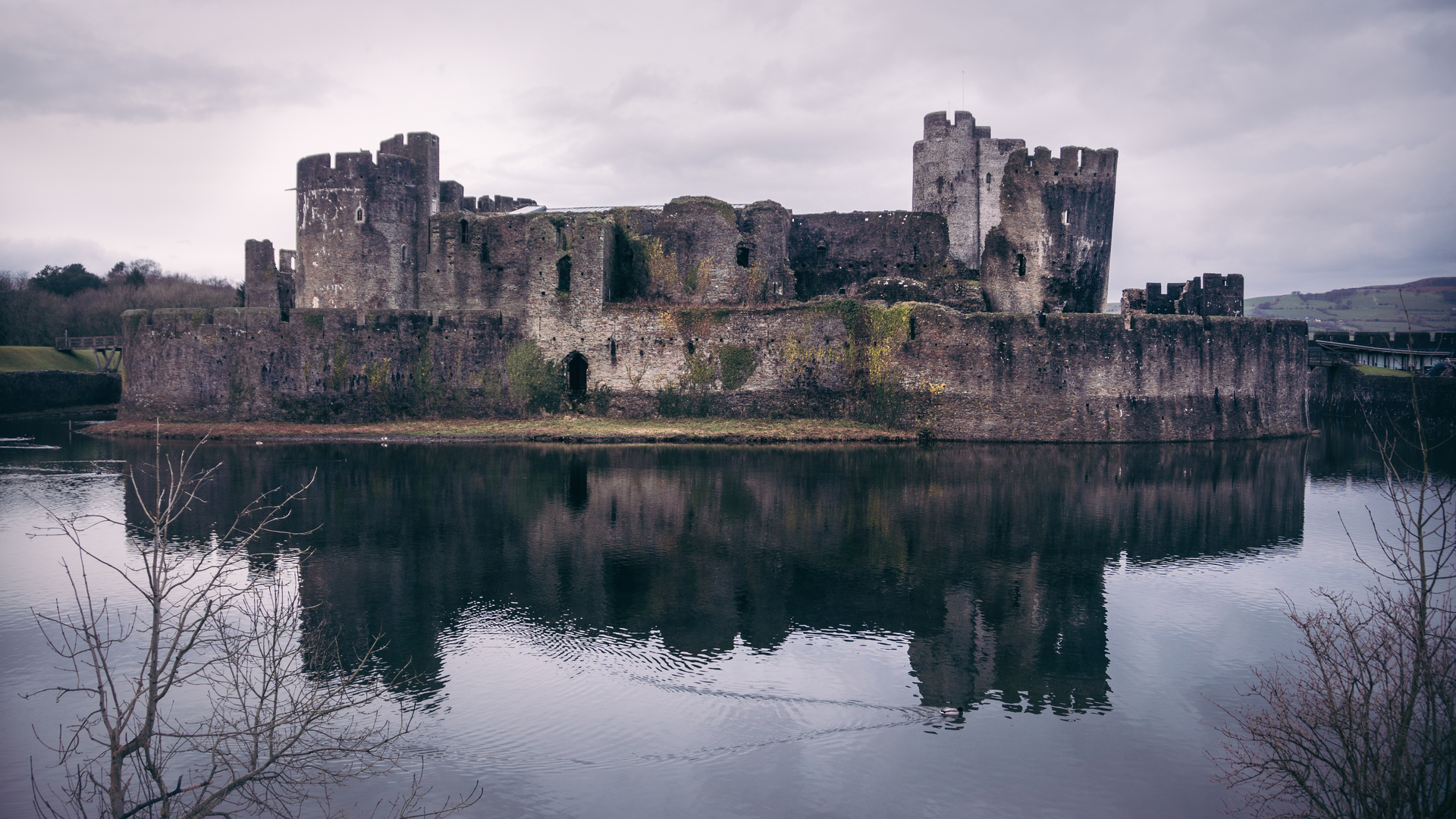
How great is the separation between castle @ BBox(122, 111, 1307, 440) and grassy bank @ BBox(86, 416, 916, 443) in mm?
Answer: 793

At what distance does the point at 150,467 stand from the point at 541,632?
51.7ft

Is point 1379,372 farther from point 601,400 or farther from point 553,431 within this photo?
point 553,431

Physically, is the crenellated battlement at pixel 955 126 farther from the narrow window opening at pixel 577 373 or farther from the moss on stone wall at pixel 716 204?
the narrow window opening at pixel 577 373

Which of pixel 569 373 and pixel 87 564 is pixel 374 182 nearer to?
pixel 569 373

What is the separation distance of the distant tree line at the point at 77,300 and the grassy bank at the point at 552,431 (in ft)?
64.2

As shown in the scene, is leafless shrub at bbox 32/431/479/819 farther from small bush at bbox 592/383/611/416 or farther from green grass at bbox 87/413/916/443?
small bush at bbox 592/383/611/416

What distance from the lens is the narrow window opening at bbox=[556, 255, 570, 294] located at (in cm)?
3159

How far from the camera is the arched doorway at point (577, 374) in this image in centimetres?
3175

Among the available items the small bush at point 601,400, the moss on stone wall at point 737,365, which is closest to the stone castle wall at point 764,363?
the moss on stone wall at point 737,365

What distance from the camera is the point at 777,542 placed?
14164 millimetres

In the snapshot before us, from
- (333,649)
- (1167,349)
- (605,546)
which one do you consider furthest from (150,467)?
(1167,349)

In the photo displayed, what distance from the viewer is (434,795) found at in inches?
270

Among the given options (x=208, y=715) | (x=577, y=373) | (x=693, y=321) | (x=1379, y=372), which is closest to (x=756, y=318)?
(x=693, y=321)

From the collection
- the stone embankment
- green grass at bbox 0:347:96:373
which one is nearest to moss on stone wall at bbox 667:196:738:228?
the stone embankment
